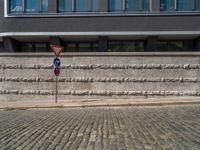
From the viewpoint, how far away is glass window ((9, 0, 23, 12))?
23.5m

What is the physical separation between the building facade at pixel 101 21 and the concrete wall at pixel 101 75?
17.9 feet

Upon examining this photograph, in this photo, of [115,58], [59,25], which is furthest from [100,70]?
[59,25]

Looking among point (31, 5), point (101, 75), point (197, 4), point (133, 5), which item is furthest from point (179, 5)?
point (31, 5)

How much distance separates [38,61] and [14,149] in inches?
502

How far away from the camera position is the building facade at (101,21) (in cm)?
2244

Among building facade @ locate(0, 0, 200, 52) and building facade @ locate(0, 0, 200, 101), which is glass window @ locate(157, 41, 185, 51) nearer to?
building facade @ locate(0, 0, 200, 101)

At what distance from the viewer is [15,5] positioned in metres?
23.6

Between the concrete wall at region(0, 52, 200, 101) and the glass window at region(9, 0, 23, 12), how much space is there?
722 centimetres

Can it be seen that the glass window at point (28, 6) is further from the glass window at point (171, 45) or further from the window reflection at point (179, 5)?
the glass window at point (171, 45)

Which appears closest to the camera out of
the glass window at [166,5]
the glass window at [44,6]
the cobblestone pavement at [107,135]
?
the cobblestone pavement at [107,135]

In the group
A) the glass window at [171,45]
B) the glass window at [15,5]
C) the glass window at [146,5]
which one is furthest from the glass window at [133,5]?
the glass window at [15,5]

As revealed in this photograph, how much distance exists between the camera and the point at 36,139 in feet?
21.2

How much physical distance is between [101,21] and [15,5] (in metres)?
8.13

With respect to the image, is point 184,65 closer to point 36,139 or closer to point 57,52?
point 57,52
